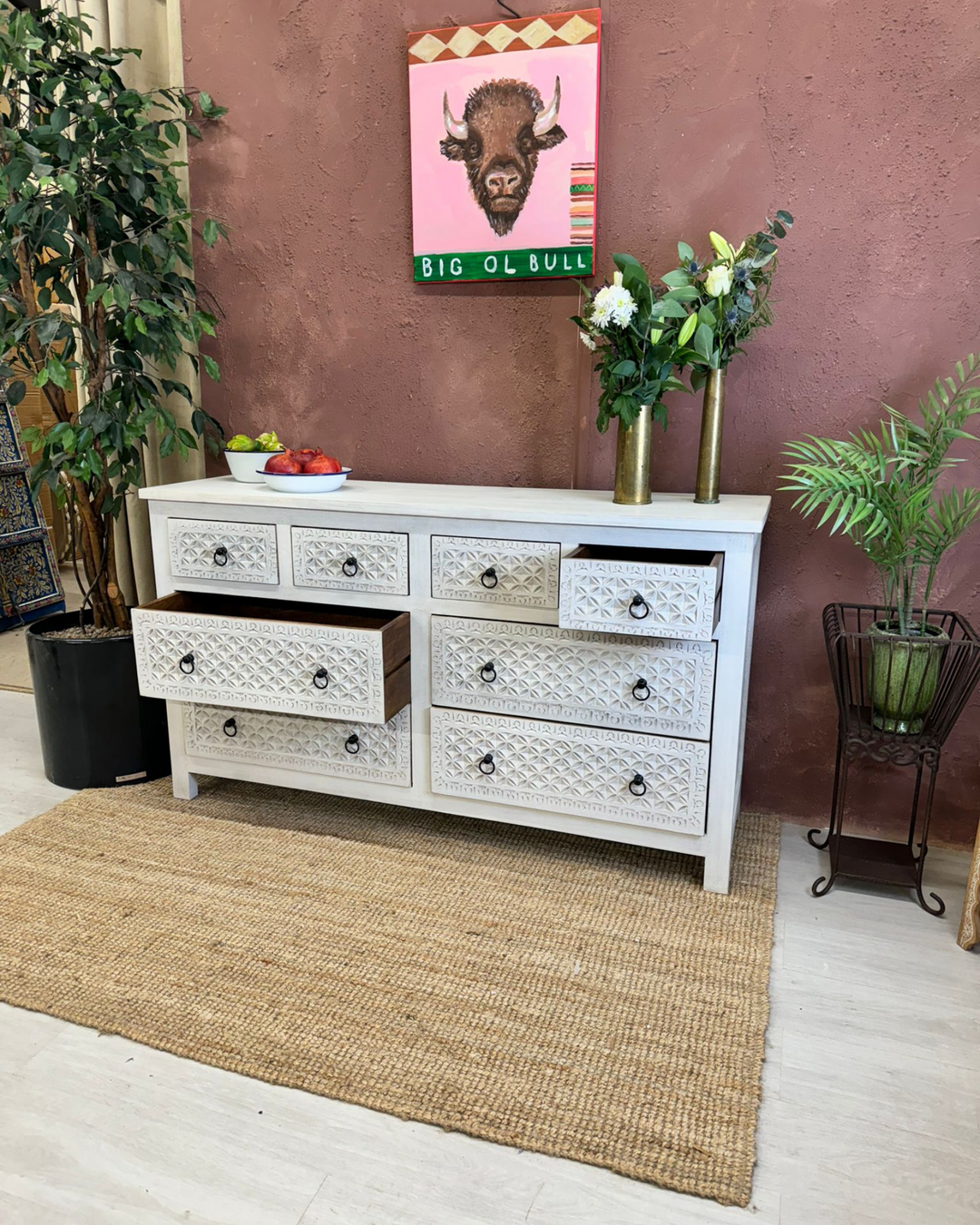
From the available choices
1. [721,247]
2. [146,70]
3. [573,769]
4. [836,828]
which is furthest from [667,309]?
[146,70]

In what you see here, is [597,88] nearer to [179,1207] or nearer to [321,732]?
[321,732]

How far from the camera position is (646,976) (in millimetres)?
1679

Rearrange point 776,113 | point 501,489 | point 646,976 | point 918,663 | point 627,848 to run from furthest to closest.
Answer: point 501,489 → point 627,848 → point 776,113 → point 918,663 → point 646,976

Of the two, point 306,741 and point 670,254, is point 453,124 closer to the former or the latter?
point 670,254

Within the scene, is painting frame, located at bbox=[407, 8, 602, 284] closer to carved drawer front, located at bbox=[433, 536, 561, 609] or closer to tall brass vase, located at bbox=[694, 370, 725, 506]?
tall brass vase, located at bbox=[694, 370, 725, 506]

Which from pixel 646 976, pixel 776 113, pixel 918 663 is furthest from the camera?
pixel 776 113

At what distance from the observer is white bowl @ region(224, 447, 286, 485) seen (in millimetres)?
2355

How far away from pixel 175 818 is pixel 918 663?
1745mm

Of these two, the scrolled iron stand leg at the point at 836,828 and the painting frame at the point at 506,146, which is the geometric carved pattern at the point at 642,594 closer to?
the scrolled iron stand leg at the point at 836,828

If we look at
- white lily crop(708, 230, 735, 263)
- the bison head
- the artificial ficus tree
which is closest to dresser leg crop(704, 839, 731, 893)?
white lily crop(708, 230, 735, 263)

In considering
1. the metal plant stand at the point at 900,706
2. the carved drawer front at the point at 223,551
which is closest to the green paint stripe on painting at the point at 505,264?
the carved drawer front at the point at 223,551

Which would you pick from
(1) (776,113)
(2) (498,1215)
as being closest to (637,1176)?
(2) (498,1215)

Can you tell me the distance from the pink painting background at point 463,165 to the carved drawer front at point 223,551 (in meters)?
0.85

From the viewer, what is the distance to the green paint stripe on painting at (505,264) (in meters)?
2.22
